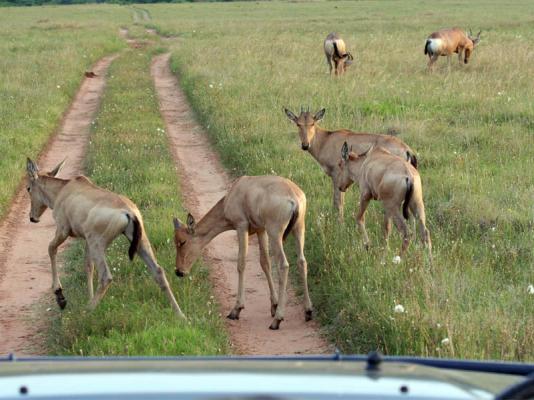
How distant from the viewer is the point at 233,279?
9.33 meters

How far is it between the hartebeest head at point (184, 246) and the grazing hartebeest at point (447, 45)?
16327 mm

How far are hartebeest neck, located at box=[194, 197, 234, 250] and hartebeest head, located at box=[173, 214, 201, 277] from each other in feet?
0.18

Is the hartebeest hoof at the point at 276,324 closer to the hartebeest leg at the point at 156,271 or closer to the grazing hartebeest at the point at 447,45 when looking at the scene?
the hartebeest leg at the point at 156,271

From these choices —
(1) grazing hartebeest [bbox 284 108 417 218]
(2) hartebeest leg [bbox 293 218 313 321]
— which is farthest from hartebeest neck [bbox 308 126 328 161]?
(2) hartebeest leg [bbox 293 218 313 321]

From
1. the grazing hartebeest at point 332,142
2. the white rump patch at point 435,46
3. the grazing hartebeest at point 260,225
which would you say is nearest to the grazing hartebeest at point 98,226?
the grazing hartebeest at point 260,225

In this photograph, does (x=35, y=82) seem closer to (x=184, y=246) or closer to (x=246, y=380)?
(x=184, y=246)

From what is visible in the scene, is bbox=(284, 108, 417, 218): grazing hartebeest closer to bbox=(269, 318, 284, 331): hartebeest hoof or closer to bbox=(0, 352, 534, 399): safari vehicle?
bbox=(269, 318, 284, 331): hartebeest hoof

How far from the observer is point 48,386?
8.37 ft

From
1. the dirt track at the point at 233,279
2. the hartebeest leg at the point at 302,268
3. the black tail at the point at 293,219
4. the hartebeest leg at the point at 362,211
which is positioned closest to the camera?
the dirt track at the point at 233,279

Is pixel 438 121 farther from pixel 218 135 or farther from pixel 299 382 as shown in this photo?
pixel 299 382

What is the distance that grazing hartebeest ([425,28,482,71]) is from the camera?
81.2 feet

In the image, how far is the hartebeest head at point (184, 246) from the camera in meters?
8.66

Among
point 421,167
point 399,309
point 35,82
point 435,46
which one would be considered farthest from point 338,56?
point 399,309

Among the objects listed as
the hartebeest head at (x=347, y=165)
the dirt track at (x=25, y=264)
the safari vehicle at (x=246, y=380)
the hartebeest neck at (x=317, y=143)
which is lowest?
the dirt track at (x=25, y=264)
